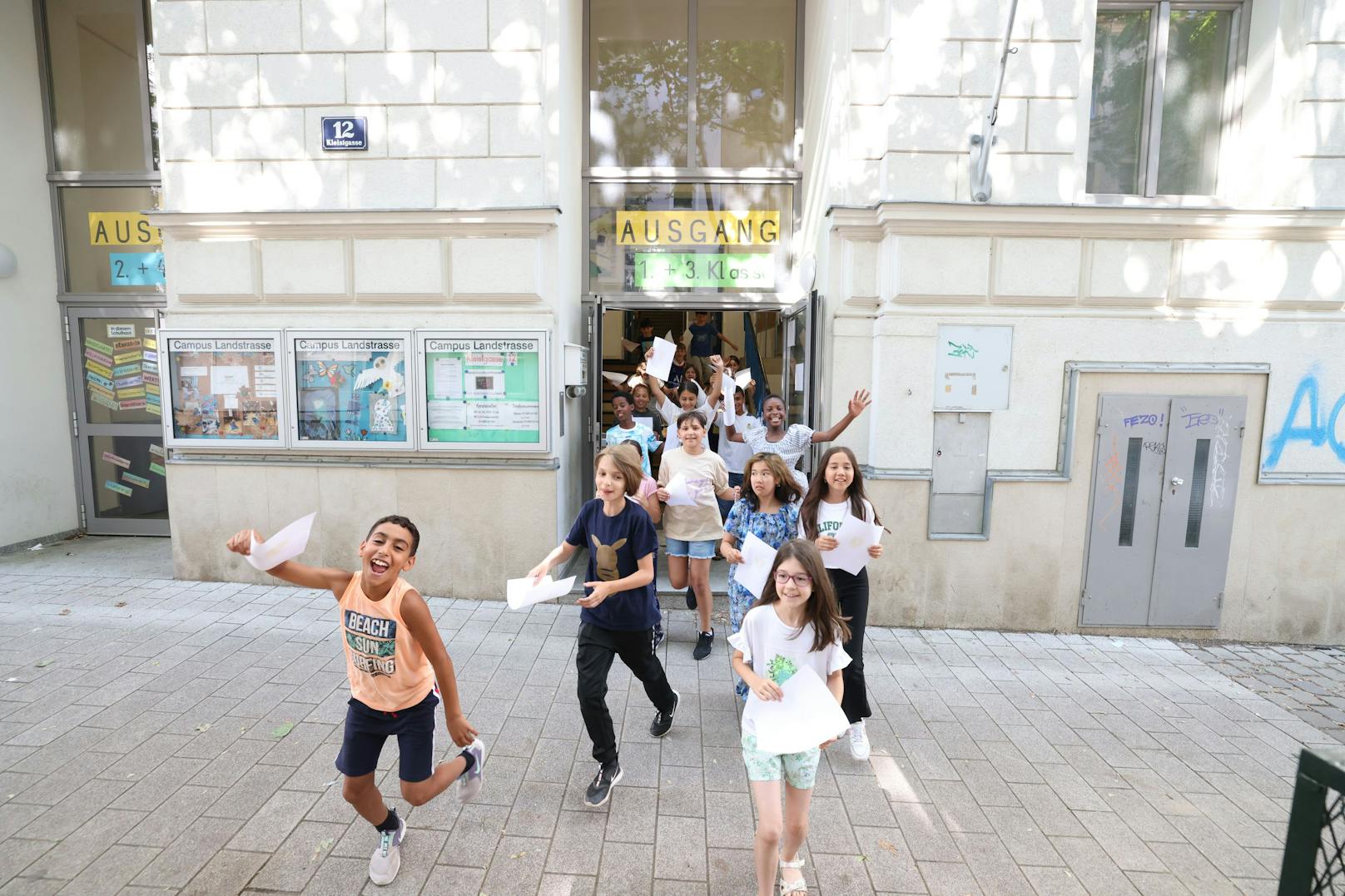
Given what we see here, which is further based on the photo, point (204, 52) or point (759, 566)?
point (204, 52)

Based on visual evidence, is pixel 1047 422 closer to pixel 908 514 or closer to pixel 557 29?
pixel 908 514

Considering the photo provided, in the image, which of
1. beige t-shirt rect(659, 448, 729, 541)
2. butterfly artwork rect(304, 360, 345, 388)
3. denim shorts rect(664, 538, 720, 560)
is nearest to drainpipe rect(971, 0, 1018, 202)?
beige t-shirt rect(659, 448, 729, 541)

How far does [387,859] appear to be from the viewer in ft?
9.27

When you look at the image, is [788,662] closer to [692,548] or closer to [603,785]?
[603,785]

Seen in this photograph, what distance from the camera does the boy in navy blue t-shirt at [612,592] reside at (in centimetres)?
338

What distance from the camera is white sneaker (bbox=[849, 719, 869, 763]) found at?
382 cm

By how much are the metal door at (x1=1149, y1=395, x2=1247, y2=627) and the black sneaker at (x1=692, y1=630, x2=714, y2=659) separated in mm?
3840

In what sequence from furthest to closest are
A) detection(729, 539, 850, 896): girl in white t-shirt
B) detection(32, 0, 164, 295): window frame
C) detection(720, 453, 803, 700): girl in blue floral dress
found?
detection(32, 0, 164, 295): window frame < detection(720, 453, 803, 700): girl in blue floral dress < detection(729, 539, 850, 896): girl in white t-shirt

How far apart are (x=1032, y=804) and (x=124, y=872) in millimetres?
4090

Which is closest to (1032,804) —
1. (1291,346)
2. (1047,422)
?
(1047,422)

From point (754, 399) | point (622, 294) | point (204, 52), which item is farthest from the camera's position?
point (754, 399)

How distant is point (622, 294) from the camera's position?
7.20m

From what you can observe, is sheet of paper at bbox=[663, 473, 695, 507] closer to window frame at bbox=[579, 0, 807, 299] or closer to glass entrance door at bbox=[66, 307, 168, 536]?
window frame at bbox=[579, 0, 807, 299]

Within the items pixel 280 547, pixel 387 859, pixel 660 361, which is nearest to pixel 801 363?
pixel 660 361
